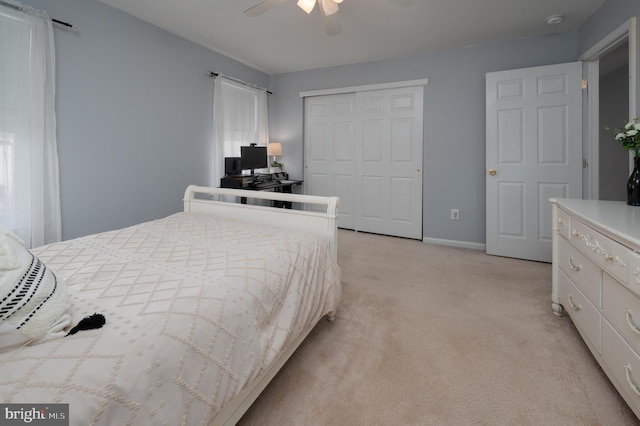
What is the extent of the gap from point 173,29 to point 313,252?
3148 millimetres

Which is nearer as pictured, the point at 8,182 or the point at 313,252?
the point at 313,252

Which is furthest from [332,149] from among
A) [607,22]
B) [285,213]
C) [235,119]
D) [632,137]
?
[632,137]

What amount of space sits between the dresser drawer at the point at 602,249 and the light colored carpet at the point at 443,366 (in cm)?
59

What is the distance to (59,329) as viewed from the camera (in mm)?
824

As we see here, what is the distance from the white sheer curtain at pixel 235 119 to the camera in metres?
4.04

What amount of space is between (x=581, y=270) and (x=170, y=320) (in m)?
2.01

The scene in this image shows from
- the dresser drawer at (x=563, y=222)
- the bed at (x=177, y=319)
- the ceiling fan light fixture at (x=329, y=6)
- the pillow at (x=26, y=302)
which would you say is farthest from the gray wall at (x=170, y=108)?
the pillow at (x=26, y=302)

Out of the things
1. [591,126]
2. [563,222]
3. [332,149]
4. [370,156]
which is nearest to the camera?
[563,222]

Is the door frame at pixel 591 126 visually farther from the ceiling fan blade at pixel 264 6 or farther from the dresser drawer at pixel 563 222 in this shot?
the ceiling fan blade at pixel 264 6

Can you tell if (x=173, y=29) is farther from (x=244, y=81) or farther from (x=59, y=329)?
(x=59, y=329)

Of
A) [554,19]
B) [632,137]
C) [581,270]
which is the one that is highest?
[554,19]

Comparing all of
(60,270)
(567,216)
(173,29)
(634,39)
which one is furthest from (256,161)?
(634,39)

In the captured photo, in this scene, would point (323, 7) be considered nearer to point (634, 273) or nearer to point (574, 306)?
point (634, 273)

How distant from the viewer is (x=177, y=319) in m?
0.93
